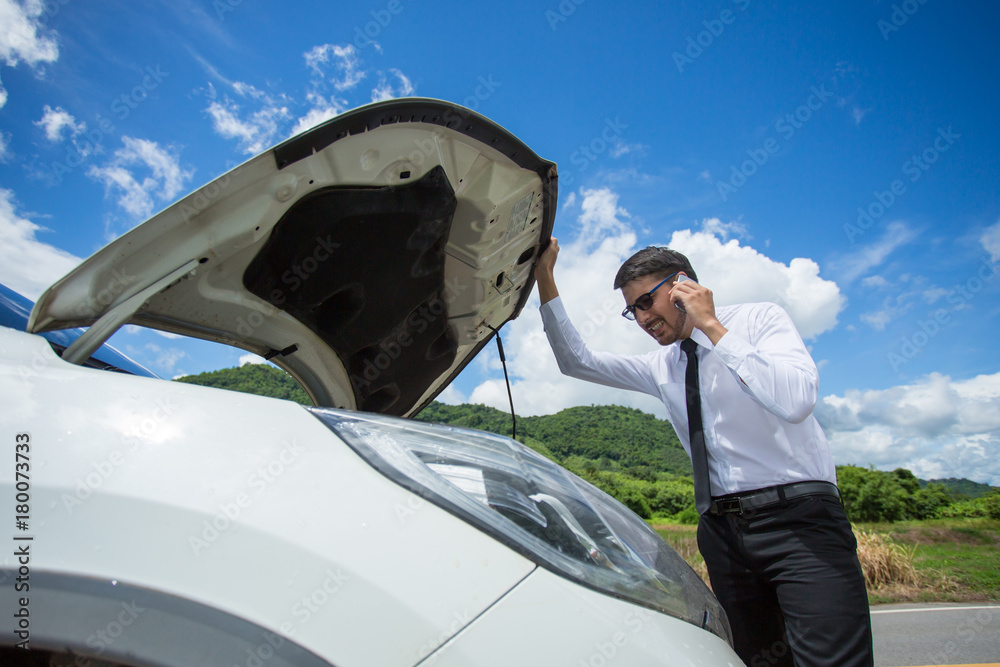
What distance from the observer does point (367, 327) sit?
205 cm

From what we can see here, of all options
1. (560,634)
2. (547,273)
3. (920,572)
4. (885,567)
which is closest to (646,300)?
(547,273)

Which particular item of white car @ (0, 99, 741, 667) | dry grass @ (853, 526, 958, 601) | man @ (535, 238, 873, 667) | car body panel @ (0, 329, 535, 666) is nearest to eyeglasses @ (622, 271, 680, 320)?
man @ (535, 238, 873, 667)

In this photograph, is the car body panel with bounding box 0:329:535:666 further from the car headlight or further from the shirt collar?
the shirt collar

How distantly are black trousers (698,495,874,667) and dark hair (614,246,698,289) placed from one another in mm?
939

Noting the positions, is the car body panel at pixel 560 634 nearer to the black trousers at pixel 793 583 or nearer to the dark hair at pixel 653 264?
the black trousers at pixel 793 583

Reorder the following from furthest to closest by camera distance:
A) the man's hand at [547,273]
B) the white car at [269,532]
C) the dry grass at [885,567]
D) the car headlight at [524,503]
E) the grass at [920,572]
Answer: the dry grass at [885,567] < the grass at [920,572] < the man's hand at [547,273] < the car headlight at [524,503] < the white car at [269,532]

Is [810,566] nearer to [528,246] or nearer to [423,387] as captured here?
[528,246]

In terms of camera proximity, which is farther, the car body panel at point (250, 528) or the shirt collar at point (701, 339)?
the shirt collar at point (701, 339)

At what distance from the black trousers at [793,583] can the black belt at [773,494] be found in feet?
0.06

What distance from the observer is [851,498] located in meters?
20.2

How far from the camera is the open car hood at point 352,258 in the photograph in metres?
1.18

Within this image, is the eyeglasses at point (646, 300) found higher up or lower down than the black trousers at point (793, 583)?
higher up

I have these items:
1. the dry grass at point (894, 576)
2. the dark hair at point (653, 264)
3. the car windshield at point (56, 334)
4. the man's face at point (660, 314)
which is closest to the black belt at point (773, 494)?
the man's face at point (660, 314)

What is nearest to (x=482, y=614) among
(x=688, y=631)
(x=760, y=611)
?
(x=688, y=631)
